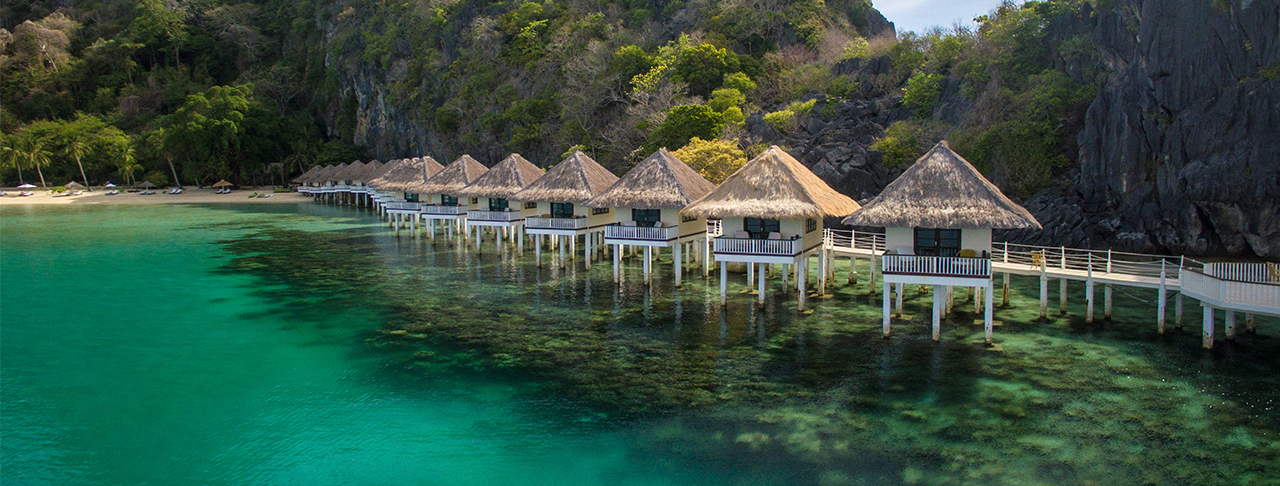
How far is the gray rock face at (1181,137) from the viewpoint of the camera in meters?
26.6

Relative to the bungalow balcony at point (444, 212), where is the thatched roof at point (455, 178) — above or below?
above

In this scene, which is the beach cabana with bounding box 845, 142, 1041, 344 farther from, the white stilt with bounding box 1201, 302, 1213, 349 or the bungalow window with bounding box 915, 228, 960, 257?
the white stilt with bounding box 1201, 302, 1213, 349

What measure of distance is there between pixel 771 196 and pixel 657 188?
220 inches

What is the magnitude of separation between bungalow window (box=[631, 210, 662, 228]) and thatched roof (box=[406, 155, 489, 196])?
46.7 feet

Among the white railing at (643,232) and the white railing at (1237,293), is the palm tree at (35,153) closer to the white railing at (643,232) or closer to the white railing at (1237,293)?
the white railing at (643,232)

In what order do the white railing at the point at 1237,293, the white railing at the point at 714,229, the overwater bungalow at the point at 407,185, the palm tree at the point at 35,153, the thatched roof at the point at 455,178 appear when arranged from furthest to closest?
the palm tree at the point at 35,153
the overwater bungalow at the point at 407,185
the thatched roof at the point at 455,178
the white railing at the point at 714,229
the white railing at the point at 1237,293

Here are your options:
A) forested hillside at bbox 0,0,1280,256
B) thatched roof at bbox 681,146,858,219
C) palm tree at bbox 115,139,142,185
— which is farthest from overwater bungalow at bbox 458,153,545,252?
palm tree at bbox 115,139,142,185

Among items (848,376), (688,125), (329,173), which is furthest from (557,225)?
(329,173)

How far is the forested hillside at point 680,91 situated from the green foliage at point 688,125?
0.13m

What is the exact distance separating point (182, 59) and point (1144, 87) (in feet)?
359

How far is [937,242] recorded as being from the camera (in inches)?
788

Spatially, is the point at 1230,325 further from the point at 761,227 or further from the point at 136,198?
the point at 136,198

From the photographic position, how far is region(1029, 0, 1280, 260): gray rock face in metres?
26.6

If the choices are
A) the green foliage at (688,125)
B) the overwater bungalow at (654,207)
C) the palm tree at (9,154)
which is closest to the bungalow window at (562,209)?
the overwater bungalow at (654,207)
